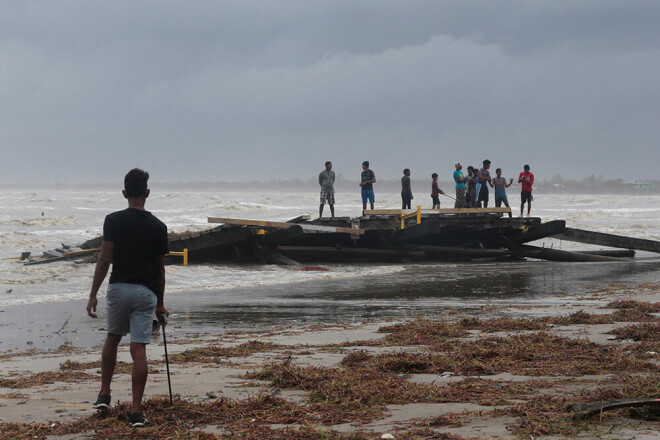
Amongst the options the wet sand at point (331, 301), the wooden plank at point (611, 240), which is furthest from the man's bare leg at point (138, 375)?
the wooden plank at point (611, 240)

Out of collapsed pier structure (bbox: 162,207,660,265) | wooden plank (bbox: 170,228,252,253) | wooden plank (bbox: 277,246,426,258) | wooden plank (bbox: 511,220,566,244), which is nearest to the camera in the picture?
wooden plank (bbox: 170,228,252,253)

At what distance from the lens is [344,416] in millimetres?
4164

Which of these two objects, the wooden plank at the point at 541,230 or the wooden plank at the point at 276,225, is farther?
the wooden plank at the point at 541,230

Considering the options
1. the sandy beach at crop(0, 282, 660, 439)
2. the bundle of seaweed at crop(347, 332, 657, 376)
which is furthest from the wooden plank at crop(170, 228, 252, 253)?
the bundle of seaweed at crop(347, 332, 657, 376)

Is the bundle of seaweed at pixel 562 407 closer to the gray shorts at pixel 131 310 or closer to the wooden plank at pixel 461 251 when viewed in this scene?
the gray shorts at pixel 131 310

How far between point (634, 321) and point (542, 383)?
12.8 feet

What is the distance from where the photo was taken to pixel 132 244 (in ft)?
14.8

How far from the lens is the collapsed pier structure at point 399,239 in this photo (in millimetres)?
20125

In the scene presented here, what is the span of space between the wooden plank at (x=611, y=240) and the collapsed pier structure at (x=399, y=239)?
0.10 feet

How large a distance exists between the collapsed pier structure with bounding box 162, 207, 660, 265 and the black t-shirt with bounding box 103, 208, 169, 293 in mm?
14910

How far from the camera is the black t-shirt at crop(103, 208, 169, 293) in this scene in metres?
4.50

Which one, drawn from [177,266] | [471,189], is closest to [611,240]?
[471,189]

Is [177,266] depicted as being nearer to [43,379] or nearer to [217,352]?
[217,352]

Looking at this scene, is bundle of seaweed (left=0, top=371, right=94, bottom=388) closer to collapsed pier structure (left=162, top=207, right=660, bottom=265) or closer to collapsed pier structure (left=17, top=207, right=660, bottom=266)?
collapsed pier structure (left=17, top=207, right=660, bottom=266)
